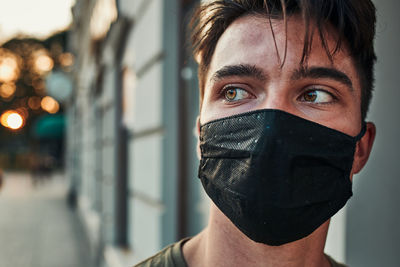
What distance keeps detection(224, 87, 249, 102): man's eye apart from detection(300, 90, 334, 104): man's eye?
199mm

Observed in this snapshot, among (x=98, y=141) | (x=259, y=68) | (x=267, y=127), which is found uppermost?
(x=259, y=68)

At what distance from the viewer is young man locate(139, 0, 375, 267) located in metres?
1.28

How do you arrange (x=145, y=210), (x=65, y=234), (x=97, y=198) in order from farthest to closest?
(x=65, y=234) < (x=97, y=198) < (x=145, y=210)

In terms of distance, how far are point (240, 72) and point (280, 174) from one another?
0.38 meters

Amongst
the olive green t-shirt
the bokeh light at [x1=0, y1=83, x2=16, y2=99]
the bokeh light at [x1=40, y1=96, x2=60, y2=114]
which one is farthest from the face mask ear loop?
the bokeh light at [x1=0, y1=83, x2=16, y2=99]

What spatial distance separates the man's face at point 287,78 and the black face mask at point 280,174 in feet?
0.20

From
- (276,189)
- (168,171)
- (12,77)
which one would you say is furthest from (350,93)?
(12,77)

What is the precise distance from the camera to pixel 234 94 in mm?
1466

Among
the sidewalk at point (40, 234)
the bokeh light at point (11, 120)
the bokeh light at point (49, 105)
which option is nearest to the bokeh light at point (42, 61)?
the bokeh light at point (49, 105)

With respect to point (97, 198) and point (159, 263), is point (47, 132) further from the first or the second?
point (159, 263)

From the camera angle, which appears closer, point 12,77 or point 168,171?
point 168,171

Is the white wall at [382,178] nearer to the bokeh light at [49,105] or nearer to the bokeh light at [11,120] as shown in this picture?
the bokeh light at [11,120]

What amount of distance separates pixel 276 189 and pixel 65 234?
8.16 meters

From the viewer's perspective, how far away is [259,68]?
1.37m
